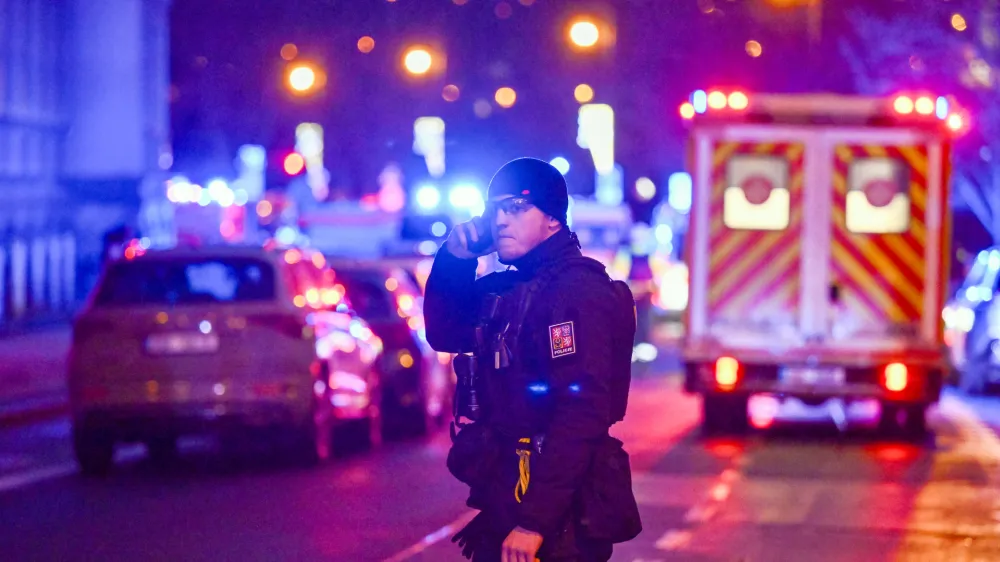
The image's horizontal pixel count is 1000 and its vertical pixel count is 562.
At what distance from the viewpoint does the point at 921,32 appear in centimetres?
3725

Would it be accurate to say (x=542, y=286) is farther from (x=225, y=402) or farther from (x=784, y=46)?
(x=784, y=46)

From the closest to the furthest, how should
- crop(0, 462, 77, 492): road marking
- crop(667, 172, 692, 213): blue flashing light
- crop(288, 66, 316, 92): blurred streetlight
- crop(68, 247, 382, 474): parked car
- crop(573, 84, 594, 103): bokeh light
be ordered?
crop(0, 462, 77, 492): road marking → crop(68, 247, 382, 474): parked car → crop(288, 66, 316, 92): blurred streetlight → crop(573, 84, 594, 103): bokeh light → crop(667, 172, 692, 213): blue flashing light

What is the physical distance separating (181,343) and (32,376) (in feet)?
33.6

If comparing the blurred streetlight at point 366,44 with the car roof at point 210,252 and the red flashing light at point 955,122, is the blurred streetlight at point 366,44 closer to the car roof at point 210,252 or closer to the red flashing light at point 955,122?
the red flashing light at point 955,122

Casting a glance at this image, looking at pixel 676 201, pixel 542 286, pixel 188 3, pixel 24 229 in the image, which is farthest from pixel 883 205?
pixel 676 201

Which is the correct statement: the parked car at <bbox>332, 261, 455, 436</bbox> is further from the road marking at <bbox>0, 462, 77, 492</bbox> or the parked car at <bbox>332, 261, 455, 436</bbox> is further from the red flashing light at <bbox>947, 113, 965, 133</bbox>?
the red flashing light at <bbox>947, 113, 965, 133</bbox>

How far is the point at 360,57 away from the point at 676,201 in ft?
92.5

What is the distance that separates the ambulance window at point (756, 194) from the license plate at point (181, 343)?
5.18 metres

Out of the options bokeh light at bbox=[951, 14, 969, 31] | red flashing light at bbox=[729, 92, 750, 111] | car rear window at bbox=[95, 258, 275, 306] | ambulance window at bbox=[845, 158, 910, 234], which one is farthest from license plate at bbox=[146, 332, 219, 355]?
bokeh light at bbox=[951, 14, 969, 31]

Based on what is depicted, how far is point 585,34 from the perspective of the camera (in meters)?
20.7

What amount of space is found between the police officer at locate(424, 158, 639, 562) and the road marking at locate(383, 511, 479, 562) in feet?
13.7

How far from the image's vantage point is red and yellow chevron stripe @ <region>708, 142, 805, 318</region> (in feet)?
51.6

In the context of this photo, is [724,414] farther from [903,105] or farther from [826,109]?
[903,105]

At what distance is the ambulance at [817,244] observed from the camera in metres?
15.5
